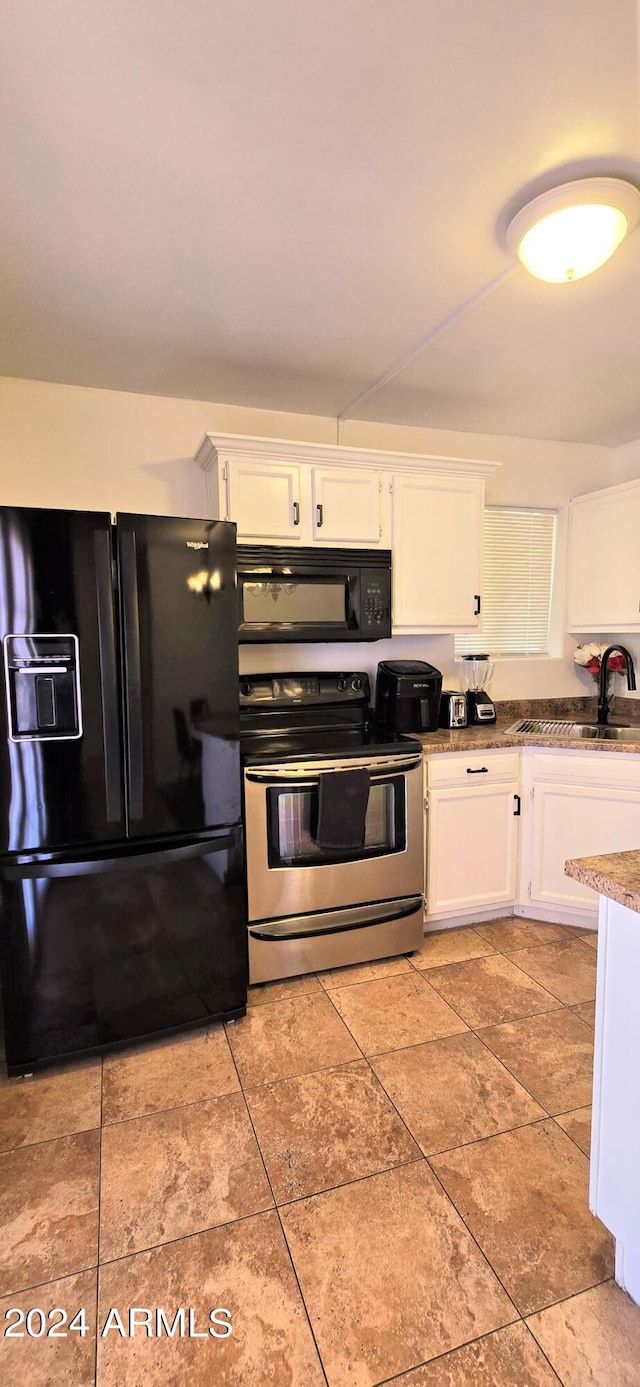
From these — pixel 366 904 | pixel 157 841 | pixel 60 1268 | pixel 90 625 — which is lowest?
pixel 60 1268

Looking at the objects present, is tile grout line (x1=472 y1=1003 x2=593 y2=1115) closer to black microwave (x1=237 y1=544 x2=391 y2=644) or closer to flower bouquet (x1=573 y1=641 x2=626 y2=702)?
black microwave (x1=237 y1=544 x2=391 y2=644)

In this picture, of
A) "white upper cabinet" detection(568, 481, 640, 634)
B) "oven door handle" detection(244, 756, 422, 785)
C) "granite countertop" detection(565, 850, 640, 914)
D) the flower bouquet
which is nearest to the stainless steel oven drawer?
"oven door handle" detection(244, 756, 422, 785)

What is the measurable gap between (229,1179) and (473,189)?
8.47ft

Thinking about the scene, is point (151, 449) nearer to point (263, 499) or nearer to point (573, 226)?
point (263, 499)

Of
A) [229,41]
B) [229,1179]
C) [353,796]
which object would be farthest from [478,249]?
[229,1179]

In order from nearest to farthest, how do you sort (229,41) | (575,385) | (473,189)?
1. (229,41)
2. (473,189)
3. (575,385)

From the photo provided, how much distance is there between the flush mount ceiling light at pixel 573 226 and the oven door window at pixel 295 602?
53.3 inches

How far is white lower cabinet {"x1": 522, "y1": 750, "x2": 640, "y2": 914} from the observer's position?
8.66 feet

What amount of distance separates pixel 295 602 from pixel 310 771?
0.78 m

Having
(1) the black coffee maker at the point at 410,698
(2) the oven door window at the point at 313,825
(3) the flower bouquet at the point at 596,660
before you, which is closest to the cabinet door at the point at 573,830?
(1) the black coffee maker at the point at 410,698

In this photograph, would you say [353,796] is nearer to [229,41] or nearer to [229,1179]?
[229,1179]

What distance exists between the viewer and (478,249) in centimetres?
174

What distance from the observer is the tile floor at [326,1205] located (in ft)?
3.87

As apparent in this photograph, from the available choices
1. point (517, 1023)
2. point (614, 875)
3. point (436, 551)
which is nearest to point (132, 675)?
point (614, 875)
